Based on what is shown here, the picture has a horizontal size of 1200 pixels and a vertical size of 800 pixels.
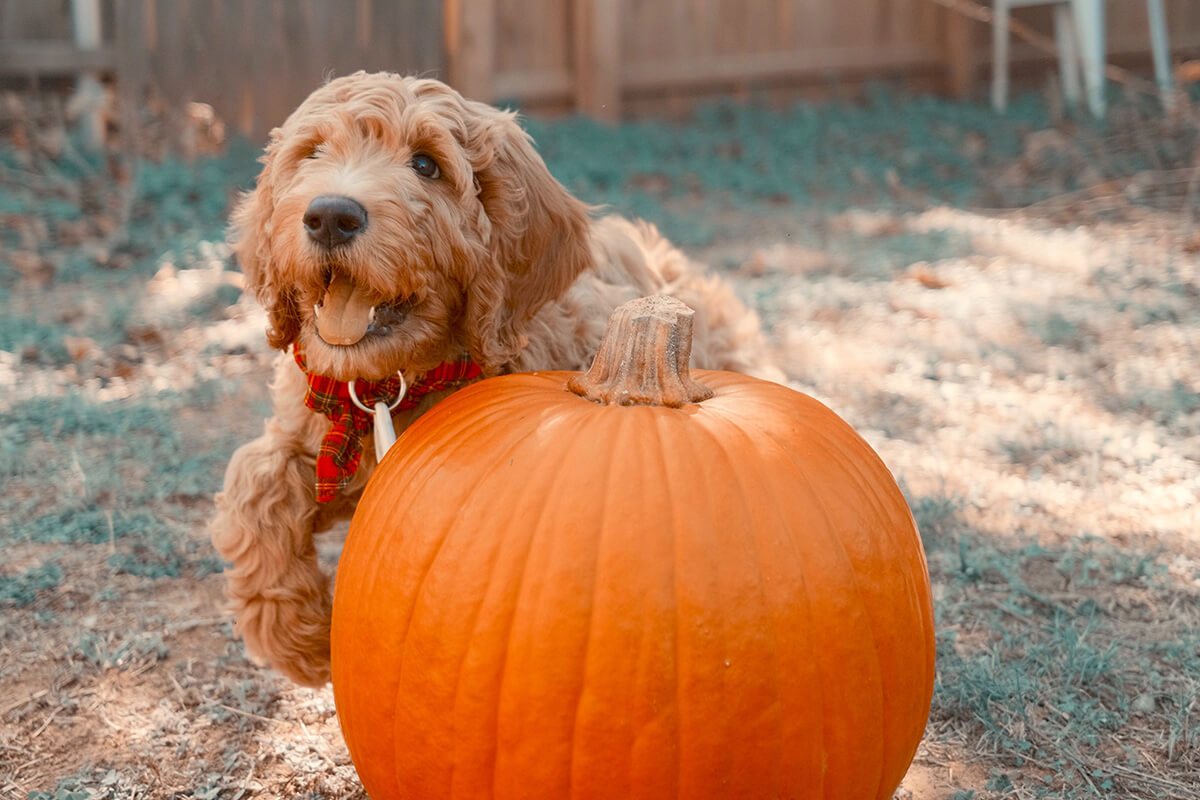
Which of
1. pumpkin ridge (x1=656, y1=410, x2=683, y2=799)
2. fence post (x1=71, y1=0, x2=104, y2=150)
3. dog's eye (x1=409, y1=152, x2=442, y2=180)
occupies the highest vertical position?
fence post (x1=71, y1=0, x2=104, y2=150)

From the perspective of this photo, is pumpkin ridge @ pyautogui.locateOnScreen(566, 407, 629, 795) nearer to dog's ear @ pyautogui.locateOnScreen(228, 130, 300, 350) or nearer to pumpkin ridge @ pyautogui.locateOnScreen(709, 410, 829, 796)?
pumpkin ridge @ pyautogui.locateOnScreen(709, 410, 829, 796)

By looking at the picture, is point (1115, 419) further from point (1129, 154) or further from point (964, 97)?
point (964, 97)

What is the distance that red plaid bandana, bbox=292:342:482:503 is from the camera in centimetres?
284

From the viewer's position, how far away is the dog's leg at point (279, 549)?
2857mm

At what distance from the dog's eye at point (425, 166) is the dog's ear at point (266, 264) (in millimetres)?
406

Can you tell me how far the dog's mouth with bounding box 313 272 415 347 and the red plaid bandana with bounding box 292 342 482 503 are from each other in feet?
0.68

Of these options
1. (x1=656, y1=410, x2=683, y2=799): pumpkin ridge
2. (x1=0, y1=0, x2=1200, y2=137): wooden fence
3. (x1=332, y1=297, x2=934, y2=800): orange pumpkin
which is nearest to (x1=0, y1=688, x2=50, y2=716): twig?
(x1=332, y1=297, x2=934, y2=800): orange pumpkin

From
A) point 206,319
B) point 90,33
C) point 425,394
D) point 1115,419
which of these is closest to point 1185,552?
point 1115,419

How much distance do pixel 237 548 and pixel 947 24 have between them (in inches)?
458

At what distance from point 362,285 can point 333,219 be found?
7.3 inches

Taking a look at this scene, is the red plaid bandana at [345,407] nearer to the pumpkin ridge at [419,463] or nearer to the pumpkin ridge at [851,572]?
the pumpkin ridge at [419,463]

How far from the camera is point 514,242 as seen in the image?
9.78 feet

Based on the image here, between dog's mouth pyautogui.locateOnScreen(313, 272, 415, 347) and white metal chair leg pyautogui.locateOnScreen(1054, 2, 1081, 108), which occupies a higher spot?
white metal chair leg pyautogui.locateOnScreen(1054, 2, 1081, 108)

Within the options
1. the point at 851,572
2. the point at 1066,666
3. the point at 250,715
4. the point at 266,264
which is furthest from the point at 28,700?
the point at 1066,666
